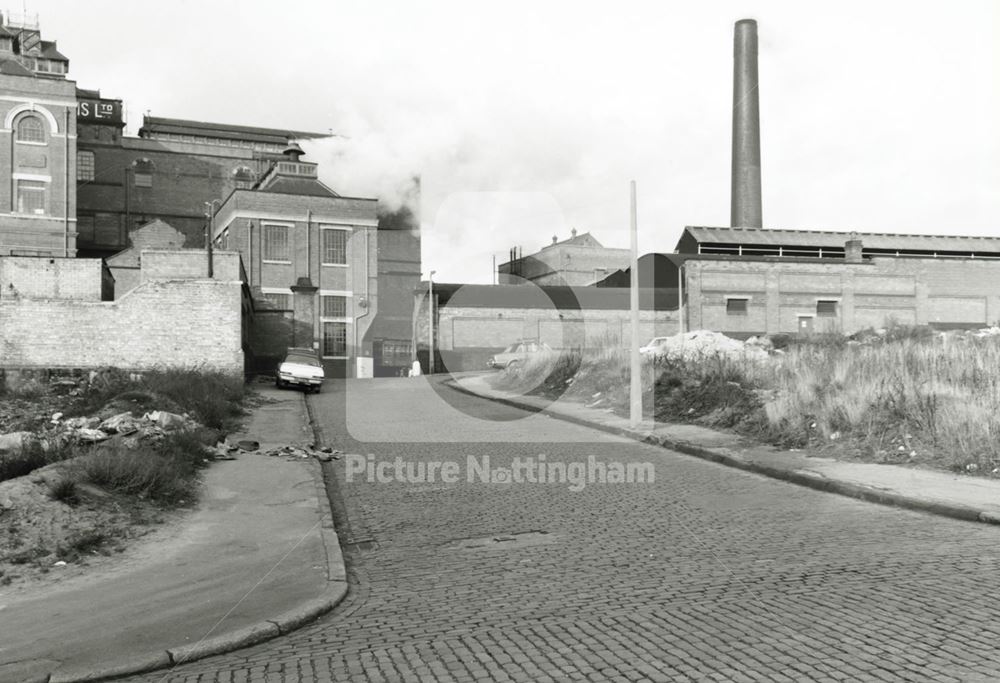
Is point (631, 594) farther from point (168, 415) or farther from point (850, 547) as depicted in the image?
point (168, 415)

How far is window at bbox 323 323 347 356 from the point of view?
4319 cm

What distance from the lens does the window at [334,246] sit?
150ft

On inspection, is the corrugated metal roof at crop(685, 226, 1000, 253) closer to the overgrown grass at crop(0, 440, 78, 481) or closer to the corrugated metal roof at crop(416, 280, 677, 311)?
the corrugated metal roof at crop(416, 280, 677, 311)

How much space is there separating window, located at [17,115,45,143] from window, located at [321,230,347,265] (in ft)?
57.4

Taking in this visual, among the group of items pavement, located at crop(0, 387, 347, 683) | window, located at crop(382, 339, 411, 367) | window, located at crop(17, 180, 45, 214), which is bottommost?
pavement, located at crop(0, 387, 347, 683)

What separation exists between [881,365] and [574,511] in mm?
9962

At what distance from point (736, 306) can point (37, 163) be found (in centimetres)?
4222

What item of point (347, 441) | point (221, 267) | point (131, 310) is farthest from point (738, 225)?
point (347, 441)

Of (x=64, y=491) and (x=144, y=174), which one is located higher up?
(x=144, y=174)

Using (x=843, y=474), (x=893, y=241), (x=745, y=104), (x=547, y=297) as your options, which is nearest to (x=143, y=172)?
(x=547, y=297)

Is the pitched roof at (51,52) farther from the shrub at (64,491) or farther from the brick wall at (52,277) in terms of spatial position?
the shrub at (64,491)

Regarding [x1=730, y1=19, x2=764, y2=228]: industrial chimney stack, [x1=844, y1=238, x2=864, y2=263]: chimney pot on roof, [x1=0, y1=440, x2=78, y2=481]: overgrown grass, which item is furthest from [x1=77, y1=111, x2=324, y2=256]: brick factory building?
[x1=0, y1=440, x2=78, y2=481]: overgrown grass

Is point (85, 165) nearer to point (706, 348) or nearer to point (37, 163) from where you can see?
point (37, 163)

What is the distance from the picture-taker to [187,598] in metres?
5.80
